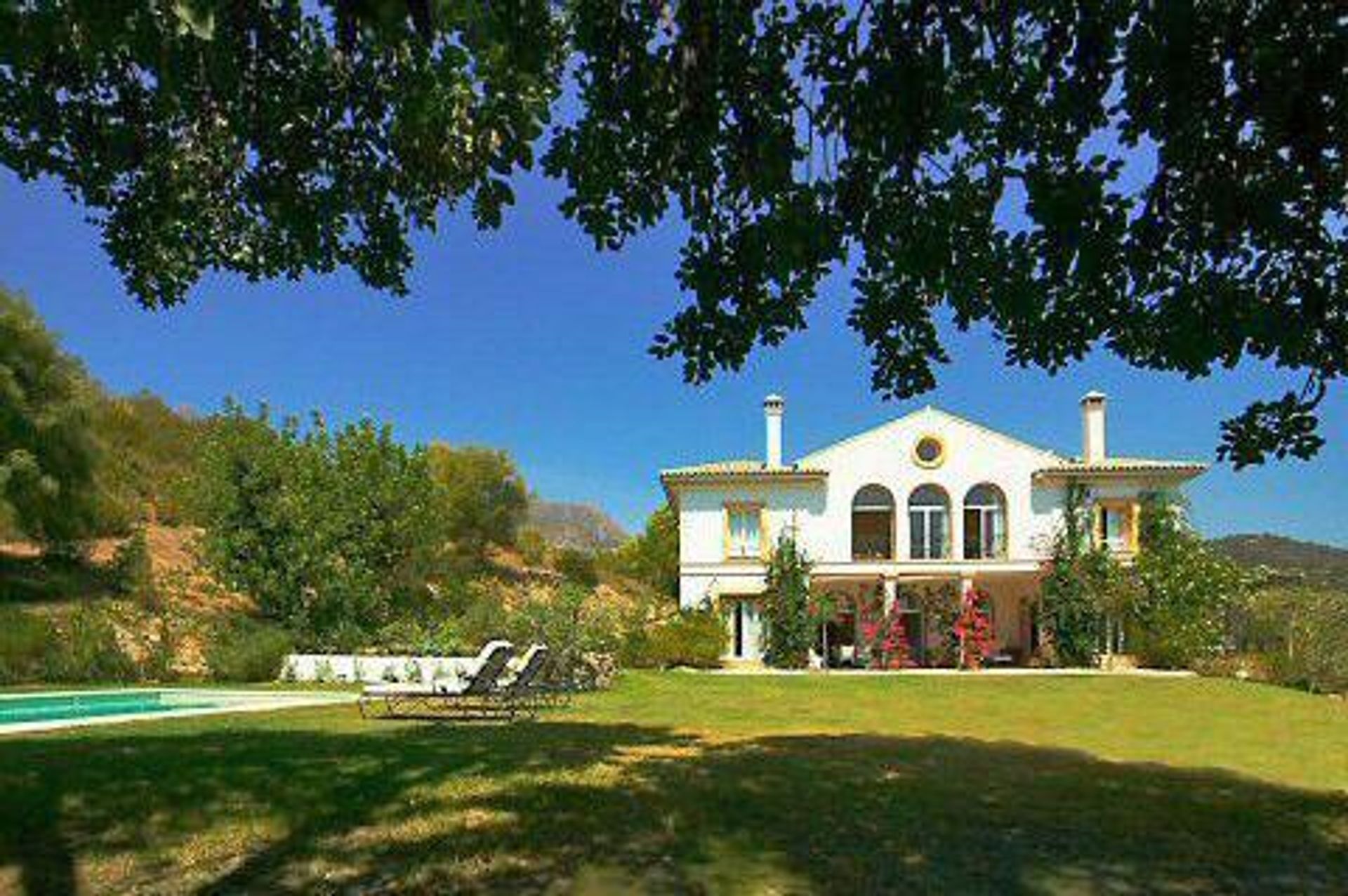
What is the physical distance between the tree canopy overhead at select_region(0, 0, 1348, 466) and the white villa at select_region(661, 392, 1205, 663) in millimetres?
28700

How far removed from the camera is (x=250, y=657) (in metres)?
23.9

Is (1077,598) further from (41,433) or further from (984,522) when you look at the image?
(41,433)

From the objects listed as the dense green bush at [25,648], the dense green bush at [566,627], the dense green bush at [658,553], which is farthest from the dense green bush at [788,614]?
the dense green bush at [25,648]

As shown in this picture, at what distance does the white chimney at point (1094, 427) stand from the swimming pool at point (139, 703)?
83.9 ft

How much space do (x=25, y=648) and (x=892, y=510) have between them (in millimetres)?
25058

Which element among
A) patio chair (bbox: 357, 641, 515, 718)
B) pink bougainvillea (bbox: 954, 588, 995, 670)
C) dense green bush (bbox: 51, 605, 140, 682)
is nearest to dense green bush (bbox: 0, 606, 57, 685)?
dense green bush (bbox: 51, 605, 140, 682)

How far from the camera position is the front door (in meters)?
35.6

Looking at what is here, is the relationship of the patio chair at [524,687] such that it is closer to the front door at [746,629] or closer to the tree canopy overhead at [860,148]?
the tree canopy overhead at [860,148]

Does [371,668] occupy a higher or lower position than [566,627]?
lower

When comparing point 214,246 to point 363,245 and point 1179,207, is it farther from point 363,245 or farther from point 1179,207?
point 1179,207

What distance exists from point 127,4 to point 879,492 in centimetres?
3449

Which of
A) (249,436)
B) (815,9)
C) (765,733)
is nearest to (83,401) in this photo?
(249,436)

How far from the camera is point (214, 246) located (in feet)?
26.8

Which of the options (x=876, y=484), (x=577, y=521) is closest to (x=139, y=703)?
(x=876, y=484)
